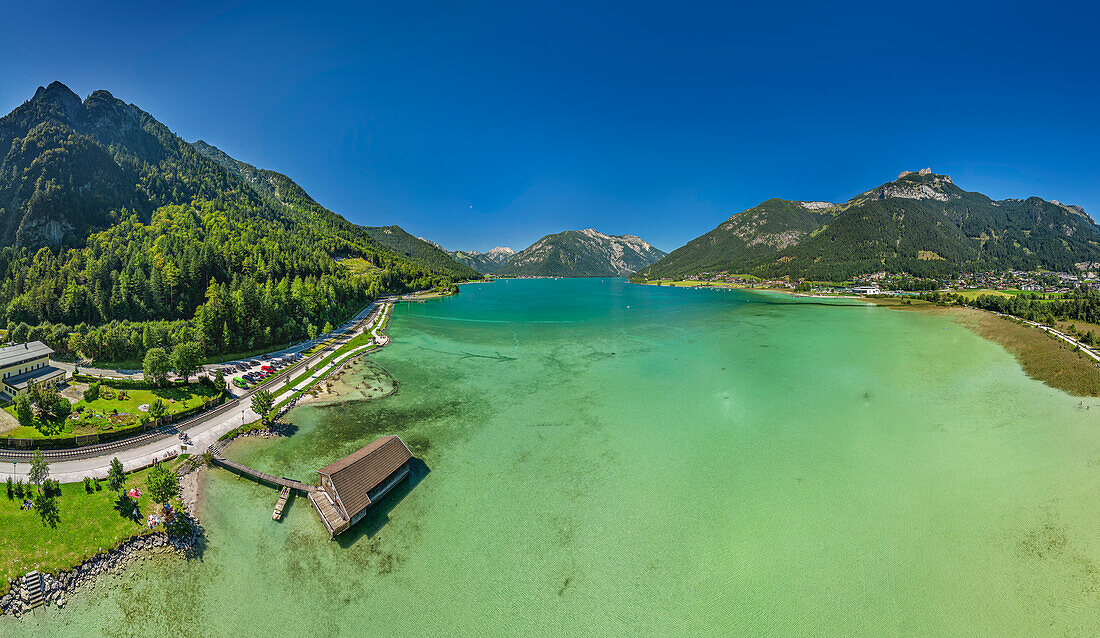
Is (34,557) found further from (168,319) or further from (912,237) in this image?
(912,237)

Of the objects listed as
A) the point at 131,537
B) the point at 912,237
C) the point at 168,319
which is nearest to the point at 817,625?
the point at 131,537

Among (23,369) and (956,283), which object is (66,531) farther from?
(956,283)

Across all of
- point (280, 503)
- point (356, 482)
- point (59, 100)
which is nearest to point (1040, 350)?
point (356, 482)

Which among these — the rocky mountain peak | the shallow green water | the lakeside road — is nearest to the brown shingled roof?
the shallow green water

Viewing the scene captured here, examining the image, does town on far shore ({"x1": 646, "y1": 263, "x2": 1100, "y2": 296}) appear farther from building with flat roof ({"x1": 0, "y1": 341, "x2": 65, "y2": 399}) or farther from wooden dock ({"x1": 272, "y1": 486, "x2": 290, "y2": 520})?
building with flat roof ({"x1": 0, "y1": 341, "x2": 65, "y2": 399})

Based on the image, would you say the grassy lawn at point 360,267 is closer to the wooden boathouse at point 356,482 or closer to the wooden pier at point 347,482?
the wooden pier at point 347,482
